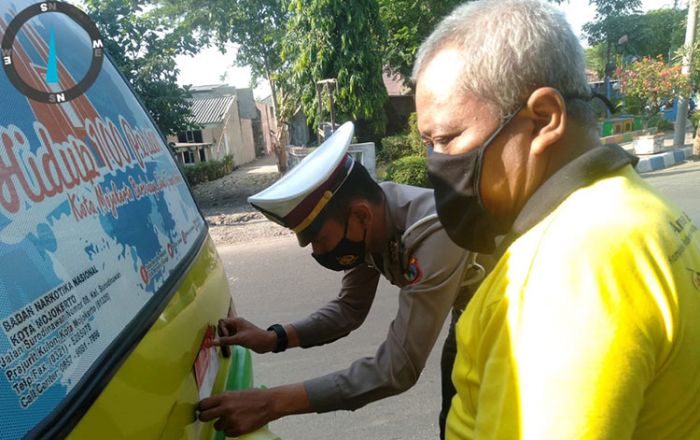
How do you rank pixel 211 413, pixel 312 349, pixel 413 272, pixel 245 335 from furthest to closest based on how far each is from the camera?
Answer: pixel 312 349 → pixel 245 335 → pixel 413 272 → pixel 211 413

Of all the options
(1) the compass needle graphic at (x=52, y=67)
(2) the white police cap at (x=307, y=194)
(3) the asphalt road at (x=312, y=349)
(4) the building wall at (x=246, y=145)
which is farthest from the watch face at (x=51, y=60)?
(4) the building wall at (x=246, y=145)

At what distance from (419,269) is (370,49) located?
11.6 meters

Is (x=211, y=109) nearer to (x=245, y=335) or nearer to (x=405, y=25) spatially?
(x=405, y=25)

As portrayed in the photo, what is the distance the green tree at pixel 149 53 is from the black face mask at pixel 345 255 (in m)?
10.5

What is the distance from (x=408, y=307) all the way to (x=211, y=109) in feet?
103

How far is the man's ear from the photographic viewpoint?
0.94 metres

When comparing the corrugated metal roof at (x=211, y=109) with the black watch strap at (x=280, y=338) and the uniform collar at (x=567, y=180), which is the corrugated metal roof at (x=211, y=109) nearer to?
the black watch strap at (x=280, y=338)

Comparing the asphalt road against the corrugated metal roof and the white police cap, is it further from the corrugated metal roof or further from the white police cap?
the corrugated metal roof

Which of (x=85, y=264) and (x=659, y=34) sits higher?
(x=659, y=34)

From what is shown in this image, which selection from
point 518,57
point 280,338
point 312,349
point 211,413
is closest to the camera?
point 518,57

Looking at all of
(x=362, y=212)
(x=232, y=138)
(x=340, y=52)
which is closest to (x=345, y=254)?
(x=362, y=212)

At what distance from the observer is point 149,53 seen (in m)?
12.1

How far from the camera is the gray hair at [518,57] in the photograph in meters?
0.95

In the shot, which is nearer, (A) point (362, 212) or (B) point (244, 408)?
(B) point (244, 408)
